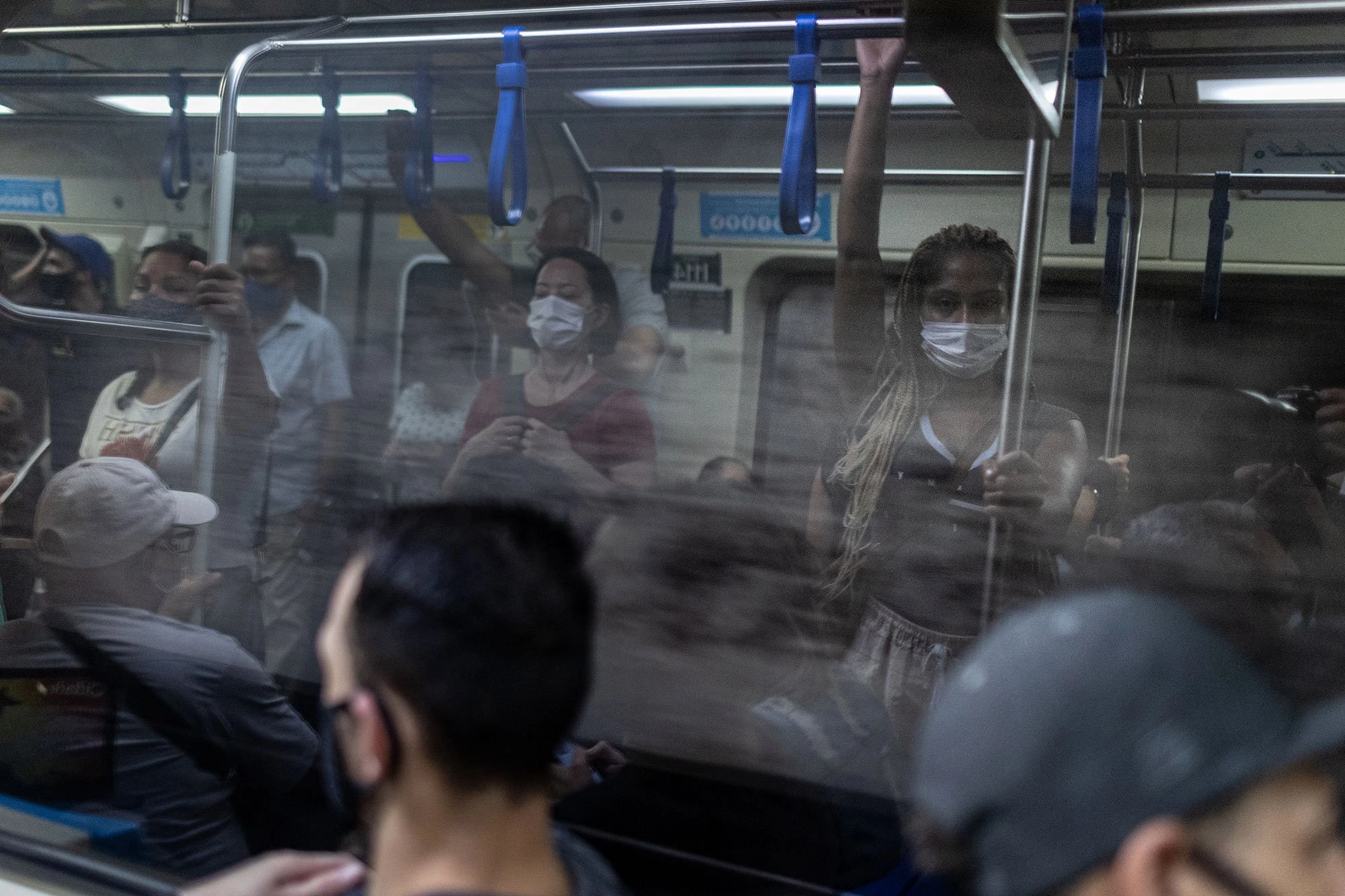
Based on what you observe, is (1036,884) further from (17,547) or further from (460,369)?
(17,547)

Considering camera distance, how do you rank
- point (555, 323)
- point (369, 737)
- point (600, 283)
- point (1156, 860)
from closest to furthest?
point (1156, 860)
point (369, 737)
point (555, 323)
point (600, 283)

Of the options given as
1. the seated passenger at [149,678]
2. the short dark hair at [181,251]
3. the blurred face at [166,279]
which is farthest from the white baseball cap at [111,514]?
the short dark hair at [181,251]

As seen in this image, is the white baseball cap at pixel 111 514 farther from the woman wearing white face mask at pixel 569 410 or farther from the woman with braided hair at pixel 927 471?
the woman with braided hair at pixel 927 471

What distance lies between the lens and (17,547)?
203 centimetres

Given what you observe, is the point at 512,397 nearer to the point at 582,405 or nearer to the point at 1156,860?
the point at 582,405

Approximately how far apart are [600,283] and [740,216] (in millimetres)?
805

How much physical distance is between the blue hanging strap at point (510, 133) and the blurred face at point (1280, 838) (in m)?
1.48

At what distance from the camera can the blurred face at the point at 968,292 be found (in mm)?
1491

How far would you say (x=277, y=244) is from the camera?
3766 millimetres

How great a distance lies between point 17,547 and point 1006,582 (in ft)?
5.74

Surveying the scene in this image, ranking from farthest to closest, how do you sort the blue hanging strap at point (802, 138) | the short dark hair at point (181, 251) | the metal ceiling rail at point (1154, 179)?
the short dark hair at point (181, 251)
the metal ceiling rail at point (1154, 179)
the blue hanging strap at point (802, 138)

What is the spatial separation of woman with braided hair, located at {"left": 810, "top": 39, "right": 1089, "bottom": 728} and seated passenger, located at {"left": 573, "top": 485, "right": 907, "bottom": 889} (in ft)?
0.18

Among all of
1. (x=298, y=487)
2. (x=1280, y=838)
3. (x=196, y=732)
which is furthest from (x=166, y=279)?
(x=1280, y=838)

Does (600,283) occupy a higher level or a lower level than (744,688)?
higher
